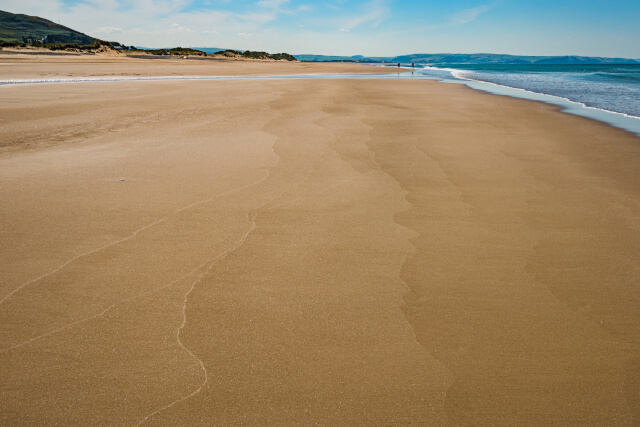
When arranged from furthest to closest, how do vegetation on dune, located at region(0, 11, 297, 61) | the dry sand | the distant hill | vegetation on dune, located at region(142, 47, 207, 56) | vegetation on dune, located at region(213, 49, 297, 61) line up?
the distant hill
vegetation on dune, located at region(213, 49, 297, 61)
vegetation on dune, located at region(142, 47, 207, 56)
vegetation on dune, located at region(0, 11, 297, 61)
the dry sand

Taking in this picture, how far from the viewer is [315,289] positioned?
9.36ft

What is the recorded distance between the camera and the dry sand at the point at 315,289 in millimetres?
1953

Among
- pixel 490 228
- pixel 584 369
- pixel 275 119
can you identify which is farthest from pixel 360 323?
pixel 275 119

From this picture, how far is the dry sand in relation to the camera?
6.41ft

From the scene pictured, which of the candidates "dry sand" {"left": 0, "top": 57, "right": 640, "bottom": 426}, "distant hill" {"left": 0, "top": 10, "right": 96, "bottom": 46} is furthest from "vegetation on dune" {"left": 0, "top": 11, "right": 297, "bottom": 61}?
"dry sand" {"left": 0, "top": 57, "right": 640, "bottom": 426}

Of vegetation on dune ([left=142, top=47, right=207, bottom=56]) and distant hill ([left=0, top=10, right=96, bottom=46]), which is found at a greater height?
distant hill ([left=0, top=10, right=96, bottom=46])

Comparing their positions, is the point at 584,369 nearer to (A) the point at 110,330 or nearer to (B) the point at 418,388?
(B) the point at 418,388

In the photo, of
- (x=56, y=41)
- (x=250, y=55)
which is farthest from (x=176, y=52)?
(x=56, y=41)

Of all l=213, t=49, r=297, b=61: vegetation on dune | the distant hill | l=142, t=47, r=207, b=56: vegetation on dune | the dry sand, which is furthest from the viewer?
the distant hill

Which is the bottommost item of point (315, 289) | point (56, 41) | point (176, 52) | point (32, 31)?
point (315, 289)

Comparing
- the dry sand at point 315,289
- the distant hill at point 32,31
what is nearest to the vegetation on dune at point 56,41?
the distant hill at point 32,31

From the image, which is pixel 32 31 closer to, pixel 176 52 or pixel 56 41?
pixel 56 41

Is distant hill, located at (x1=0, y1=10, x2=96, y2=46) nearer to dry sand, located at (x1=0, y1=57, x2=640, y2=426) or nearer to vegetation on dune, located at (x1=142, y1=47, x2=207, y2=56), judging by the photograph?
vegetation on dune, located at (x1=142, y1=47, x2=207, y2=56)

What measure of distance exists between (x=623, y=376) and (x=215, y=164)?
17.1ft
